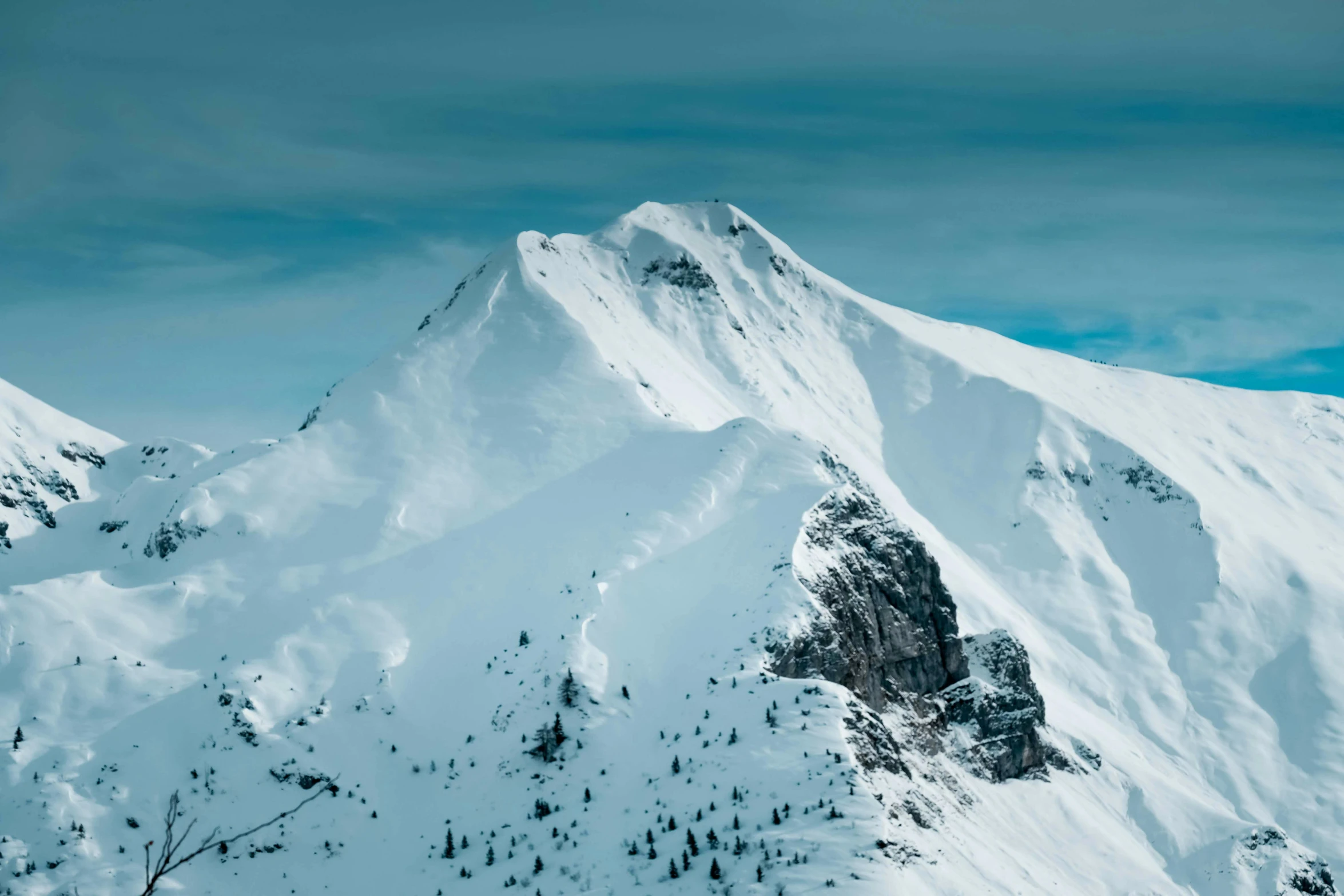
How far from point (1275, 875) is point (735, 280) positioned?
105939 millimetres

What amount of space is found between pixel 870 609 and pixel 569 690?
21545 mm

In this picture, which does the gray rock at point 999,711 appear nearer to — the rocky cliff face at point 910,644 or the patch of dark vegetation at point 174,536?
the rocky cliff face at point 910,644

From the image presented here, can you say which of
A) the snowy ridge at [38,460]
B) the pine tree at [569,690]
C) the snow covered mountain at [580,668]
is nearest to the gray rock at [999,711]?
the snow covered mountain at [580,668]

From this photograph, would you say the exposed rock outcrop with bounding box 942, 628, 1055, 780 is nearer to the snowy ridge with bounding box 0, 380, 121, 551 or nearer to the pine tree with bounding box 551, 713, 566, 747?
the pine tree with bounding box 551, 713, 566, 747

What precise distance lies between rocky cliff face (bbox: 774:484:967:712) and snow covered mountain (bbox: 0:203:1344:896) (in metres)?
0.24

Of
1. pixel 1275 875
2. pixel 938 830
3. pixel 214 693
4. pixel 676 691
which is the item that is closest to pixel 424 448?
pixel 214 693

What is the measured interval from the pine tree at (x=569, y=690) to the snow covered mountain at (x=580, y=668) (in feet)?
0.83

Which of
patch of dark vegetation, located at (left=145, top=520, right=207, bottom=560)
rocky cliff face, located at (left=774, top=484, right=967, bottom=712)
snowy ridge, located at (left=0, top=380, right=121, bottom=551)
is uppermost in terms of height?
snowy ridge, located at (left=0, top=380, right=121, bottom=551)

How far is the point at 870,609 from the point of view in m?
70.9

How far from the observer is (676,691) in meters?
62.5

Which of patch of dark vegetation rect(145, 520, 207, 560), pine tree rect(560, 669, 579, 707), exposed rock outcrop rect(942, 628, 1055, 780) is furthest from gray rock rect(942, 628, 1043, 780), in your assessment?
patch of dark vegetation rect(145, 520, 207, 560)

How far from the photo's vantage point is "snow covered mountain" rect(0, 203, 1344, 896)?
173 ft

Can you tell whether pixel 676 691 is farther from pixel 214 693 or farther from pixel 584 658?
pixel 214 693

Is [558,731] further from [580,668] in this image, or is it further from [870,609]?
[870,609]
